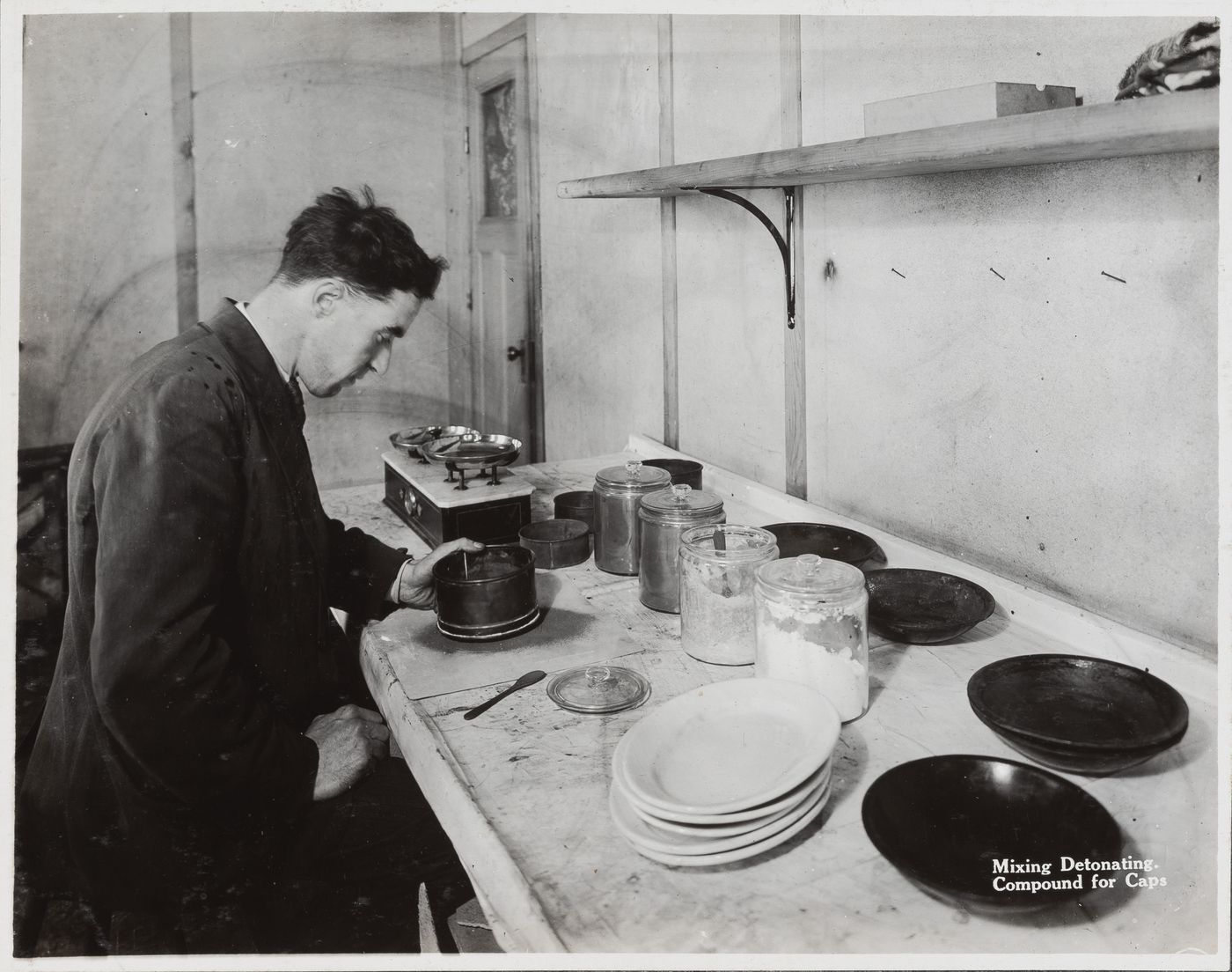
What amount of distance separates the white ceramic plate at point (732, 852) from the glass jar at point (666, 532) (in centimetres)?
70

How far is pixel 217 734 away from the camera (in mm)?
1433

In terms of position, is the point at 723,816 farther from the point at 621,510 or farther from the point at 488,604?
the point at 621,510

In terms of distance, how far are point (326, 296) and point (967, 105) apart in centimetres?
116

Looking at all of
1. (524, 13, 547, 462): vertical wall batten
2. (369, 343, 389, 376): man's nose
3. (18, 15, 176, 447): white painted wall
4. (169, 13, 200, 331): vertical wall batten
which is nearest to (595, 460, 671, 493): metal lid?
(369, 343, 389, 376): man's nose

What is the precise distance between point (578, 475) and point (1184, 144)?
73.4 inches

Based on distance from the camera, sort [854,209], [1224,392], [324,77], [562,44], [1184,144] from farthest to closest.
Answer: [324,77] → [562,44] → [854,209] → [1224,392] → [1184,144]

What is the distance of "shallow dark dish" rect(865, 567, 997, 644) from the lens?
1471mm

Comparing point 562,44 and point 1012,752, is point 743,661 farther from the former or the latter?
point 562,44

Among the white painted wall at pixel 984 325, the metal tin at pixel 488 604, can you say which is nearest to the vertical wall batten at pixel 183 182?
the white painted wall at pixel 984 325

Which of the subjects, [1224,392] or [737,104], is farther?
[737,104]

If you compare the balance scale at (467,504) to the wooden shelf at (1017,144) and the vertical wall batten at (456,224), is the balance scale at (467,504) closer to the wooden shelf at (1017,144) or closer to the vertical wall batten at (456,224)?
the wooden shelf at (1017,144)

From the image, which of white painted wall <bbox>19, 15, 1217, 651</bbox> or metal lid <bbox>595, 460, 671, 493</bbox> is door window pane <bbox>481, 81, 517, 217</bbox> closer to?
white painted wall <bbox>19, 15, 1217, 651</bbox>

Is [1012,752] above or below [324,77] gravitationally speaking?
below

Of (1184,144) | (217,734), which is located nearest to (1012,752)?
(1184,144)
